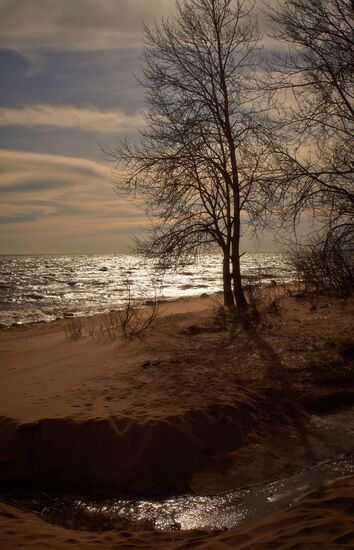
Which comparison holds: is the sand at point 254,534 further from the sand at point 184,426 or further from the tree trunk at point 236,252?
the tree trunk at point 236,252

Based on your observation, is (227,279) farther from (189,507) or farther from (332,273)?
(189,507)

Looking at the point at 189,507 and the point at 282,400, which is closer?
the point at 189,507

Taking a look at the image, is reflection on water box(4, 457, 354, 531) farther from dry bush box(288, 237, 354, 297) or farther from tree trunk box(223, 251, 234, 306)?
tree trunk box(223, 251, 234, 306)

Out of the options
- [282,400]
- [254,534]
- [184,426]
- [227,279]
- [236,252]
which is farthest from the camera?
[227,279]

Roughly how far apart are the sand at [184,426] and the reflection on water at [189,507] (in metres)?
0.20

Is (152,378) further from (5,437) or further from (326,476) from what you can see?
(326,476)

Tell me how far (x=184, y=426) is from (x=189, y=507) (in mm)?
1338

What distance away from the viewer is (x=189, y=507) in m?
4.62

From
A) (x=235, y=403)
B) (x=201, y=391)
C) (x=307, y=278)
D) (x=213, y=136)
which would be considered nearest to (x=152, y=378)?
(x=201, y=391)

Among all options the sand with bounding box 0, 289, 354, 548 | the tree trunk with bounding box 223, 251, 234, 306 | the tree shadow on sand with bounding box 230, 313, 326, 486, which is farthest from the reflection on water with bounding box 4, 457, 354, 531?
the tree trunk with bounding box 223, 251, 234, 306

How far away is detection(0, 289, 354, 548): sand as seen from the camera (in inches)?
153

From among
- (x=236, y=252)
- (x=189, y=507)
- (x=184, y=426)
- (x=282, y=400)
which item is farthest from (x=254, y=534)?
(x=236, y=252)

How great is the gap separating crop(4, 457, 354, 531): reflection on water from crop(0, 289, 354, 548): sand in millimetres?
197

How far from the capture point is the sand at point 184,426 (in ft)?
12.8
